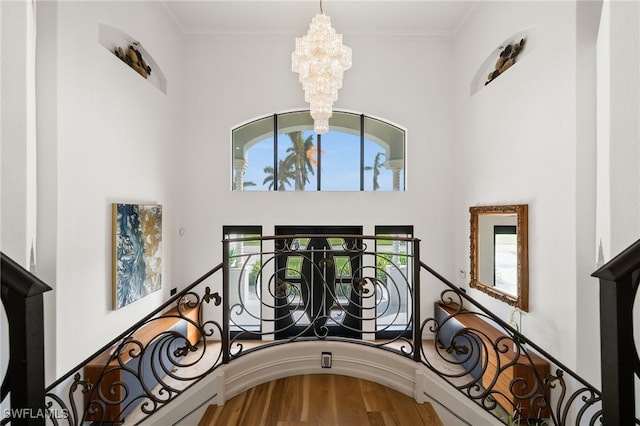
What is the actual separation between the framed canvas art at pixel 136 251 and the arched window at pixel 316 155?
5.06 feet

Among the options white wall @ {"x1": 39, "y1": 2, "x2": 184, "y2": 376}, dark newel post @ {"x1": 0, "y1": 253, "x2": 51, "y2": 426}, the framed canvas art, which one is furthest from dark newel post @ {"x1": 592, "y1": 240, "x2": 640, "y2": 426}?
the framed canvas art

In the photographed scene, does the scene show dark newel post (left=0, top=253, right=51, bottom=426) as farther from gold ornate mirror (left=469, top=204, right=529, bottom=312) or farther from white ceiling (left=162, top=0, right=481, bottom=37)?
white ceiling (left=162, top=0, right=481, bottom=37)

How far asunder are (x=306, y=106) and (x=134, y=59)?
8.10ft

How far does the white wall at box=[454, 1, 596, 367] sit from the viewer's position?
281cm

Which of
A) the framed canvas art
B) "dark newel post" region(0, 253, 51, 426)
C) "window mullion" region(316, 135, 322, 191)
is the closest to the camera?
"dark newel post" region(0, 253, 51, 426)

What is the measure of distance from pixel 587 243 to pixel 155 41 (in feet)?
18.6

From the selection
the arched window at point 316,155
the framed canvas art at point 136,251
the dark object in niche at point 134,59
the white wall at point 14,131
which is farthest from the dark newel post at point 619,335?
the dark object in niche at point 134,59

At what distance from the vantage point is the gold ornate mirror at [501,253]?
336cm

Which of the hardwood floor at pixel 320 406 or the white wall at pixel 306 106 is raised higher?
the white wall at pixel 306 106

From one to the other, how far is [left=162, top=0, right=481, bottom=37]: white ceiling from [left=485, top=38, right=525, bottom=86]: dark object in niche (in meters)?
1.00

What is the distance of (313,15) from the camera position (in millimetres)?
4605

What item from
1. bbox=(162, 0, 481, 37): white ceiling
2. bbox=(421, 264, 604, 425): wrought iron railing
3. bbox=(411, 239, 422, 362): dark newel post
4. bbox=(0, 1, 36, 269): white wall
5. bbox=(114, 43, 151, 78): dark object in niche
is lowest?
bbox=(421, 264, 604, 425): wrought iron railing

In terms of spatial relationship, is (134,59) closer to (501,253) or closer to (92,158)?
(92,158)

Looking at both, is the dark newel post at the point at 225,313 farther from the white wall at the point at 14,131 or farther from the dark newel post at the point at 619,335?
the dark newel post at the point at 619,335
